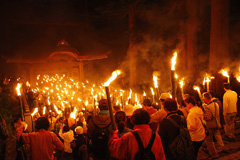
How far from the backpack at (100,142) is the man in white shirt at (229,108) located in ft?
13.6

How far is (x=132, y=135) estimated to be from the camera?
8.32 feet

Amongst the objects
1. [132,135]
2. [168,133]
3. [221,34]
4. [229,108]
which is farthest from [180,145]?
[221,34]

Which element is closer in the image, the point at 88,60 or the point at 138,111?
the point at 138,111

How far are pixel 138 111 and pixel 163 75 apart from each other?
37.8ft

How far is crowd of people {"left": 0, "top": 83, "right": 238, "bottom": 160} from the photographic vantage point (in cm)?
257

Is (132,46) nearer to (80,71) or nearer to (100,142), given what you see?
(80,71)

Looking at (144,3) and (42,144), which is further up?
(144,3)

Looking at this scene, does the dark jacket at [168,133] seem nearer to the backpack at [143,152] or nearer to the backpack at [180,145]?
the backpack at [180,145]

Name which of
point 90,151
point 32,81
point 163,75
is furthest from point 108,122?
point 32,81

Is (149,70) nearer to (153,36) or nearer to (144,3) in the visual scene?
(153,36)

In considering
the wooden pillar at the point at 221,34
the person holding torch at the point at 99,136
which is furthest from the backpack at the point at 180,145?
the wooden pillar at the point at 221,34

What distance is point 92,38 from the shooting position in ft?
67.9

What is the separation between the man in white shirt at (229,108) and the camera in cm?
618

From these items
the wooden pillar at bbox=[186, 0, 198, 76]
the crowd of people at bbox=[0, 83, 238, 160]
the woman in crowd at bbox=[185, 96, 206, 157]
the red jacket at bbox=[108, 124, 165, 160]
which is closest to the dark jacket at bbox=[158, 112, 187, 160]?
the crowd of people at bbox=[0, 83, 238, 160]
